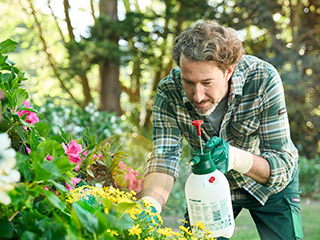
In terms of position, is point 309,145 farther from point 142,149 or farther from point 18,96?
point 18,96

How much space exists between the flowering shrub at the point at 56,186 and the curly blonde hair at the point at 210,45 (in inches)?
28.7

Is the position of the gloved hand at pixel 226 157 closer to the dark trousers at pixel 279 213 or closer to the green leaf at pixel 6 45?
the dark trousers at pixel 279 213

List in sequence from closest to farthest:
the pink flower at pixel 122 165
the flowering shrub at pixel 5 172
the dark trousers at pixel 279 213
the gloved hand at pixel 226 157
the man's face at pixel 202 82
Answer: the flowering shrub at pixel 5 172
the pink flower at pixel 122 165
the gloved hand at pixel 226 157
the man's face at pixel 202 82
the dark trousers at pixel 279 213

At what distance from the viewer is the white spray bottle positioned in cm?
119

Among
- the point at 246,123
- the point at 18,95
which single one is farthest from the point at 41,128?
the point at 246,123

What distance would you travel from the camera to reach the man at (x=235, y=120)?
5.67 feet

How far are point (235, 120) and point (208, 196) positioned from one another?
90 centimetres

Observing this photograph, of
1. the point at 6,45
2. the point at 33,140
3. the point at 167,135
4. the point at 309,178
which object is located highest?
the point at 6,45

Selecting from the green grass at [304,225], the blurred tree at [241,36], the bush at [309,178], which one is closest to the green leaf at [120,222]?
the green grass at [304,225]

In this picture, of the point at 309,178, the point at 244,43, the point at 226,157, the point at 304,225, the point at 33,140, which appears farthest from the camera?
the point at 244,43

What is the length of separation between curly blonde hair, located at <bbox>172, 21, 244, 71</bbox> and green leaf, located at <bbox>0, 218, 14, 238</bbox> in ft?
3.93

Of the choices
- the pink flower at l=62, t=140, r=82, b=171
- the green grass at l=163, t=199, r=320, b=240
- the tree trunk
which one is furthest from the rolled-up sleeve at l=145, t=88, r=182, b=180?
the tree trunk

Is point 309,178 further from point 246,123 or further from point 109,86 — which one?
point 246,123

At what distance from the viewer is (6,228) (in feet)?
2.24
